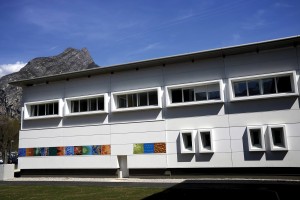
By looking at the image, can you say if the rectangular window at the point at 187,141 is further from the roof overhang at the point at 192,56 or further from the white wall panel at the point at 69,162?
the white wall panel at the point at 69,162

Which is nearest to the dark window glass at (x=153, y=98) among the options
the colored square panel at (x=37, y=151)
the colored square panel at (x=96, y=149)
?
the colored square panel at (x=96, y=149)

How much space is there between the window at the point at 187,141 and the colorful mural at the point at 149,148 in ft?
5.33

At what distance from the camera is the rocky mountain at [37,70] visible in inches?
5635

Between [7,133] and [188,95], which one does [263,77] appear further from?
[7,133]

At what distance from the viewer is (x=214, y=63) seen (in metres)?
22.4

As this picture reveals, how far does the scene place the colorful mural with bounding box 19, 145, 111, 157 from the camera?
986 inches

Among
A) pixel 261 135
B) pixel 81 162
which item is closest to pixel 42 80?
pixel 81 162

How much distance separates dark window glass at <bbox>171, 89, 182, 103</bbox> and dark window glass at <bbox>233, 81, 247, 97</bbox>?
430 centimetres

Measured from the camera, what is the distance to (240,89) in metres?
21.5

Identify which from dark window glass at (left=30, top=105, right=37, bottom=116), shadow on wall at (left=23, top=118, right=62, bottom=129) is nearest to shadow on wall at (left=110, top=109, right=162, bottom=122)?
shadow on wall at (left=23, top=118, right=62, bottom=129)

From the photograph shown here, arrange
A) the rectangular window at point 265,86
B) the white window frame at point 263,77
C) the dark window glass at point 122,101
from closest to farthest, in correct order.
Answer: the white window frame at point 263,77 < the rectangular window at point 265,86 < the dark window glass at point 122,101

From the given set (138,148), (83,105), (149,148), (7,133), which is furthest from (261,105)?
(7,133)

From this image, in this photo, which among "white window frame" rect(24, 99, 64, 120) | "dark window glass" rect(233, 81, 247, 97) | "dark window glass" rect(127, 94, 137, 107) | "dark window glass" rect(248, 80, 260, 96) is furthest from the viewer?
"white window frame" rect(24, 99, 64, 120)

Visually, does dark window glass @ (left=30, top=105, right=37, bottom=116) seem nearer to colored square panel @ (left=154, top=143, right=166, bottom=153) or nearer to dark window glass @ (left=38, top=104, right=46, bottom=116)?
dark window glass @ (left=38, top=104, right=46, bottom=116)
